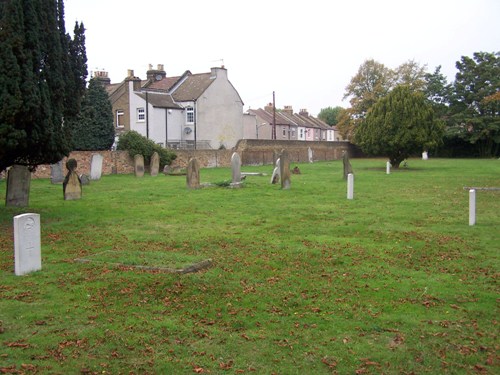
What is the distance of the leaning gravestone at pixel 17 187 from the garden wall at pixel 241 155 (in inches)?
562

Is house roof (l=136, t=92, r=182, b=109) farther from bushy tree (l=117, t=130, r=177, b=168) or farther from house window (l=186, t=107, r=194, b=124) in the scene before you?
bushy tree (l=117, t=130, r=177, b=168)

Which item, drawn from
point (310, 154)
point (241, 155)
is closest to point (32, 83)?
point (241, 155)

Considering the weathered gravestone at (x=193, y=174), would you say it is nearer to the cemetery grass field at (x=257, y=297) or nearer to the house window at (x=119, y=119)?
the cemetery grass field at (x=257, y=297)

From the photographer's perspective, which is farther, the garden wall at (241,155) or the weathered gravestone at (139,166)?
the garden wall at (241,155)

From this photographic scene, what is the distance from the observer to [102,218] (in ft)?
49.3

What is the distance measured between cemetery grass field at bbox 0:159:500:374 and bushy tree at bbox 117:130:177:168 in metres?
21.9

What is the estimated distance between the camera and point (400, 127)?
129 feet

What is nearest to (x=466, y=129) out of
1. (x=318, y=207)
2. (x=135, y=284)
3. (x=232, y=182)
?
(x=232, y=182)

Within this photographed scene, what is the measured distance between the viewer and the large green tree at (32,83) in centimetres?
1241

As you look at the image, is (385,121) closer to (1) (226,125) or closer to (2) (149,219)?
(1) (226,125)

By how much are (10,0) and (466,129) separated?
198 feet

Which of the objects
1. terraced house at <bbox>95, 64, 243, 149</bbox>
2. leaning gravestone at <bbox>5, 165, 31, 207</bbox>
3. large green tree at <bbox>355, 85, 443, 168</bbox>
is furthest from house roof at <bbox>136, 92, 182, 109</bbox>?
Answer: leaning gravestone at <bbox>5, 165, 31, 207</bbox>

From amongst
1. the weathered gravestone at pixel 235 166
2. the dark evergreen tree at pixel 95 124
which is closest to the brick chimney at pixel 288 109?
the dark evergreen tree at pixel 95 124

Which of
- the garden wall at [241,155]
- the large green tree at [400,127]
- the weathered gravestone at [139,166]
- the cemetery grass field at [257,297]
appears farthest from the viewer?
the large green tree at [400,127]
